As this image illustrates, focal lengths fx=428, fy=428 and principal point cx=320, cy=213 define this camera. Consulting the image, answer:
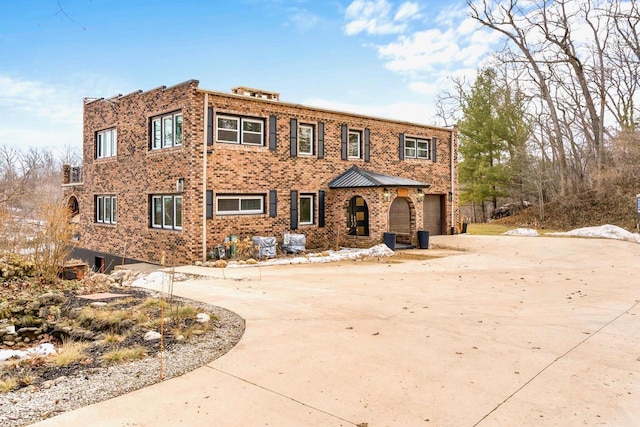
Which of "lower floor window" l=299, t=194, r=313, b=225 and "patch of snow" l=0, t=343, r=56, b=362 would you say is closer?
"patch of snow" l=0, t=343, r=56, b=362

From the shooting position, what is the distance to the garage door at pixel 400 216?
1808cm

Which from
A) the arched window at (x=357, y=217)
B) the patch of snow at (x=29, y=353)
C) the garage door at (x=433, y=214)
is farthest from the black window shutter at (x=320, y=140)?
the patch of snow at (x=29, y=353)

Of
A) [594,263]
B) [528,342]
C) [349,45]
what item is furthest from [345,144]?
[528,342]

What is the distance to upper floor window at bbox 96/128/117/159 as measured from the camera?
1885 cm

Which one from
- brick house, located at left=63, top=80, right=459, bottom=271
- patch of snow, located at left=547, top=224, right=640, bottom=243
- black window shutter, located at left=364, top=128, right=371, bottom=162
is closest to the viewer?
brick house, located at left=63, top=80, right=459, bottom=271

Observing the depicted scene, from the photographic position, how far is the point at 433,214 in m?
22.4

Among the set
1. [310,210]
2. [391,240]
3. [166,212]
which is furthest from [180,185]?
[391,240]

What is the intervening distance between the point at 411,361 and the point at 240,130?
493 inches

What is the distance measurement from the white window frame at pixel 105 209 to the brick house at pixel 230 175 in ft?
0.16

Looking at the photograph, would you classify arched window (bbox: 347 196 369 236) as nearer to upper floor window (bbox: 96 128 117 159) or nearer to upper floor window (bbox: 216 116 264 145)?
upper floor window (bbox: 216 116 264 145)

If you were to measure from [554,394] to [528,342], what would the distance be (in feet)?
5.18

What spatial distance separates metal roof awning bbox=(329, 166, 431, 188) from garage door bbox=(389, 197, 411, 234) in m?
1.02

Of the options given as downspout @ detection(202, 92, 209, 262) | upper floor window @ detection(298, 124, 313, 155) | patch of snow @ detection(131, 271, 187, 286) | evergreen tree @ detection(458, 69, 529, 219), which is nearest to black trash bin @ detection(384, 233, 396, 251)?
upper floor window @ detection(298, 124, 313, 155)

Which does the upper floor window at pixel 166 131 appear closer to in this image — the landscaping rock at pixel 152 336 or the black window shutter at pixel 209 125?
the black window shutter at pixel 209 125
